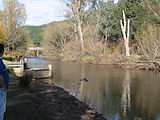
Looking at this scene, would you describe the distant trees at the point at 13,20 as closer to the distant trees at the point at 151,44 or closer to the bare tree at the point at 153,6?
the bare tree at the point at 153,6

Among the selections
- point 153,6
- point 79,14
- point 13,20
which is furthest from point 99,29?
point 13,20

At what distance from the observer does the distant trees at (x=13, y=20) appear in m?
52.2

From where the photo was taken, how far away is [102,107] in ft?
47.6

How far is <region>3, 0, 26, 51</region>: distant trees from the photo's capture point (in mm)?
52219

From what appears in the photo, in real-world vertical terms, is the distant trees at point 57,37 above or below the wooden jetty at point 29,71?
above

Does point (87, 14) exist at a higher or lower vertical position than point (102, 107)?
higher

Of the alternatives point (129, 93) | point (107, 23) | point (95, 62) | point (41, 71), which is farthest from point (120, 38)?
point (129, 93)

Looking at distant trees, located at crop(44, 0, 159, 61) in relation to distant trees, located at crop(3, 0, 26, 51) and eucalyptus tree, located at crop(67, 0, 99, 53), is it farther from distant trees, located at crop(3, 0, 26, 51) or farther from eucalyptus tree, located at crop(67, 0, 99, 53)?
distant trees, located at crop(3, 0, 26, 51)

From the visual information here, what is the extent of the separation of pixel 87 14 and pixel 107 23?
7003 mm

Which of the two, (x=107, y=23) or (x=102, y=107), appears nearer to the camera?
(x=102, y=107)

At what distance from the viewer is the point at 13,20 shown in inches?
2089

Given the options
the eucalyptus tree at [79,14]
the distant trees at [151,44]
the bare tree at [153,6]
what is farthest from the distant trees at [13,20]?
the distant trees at [151,44]

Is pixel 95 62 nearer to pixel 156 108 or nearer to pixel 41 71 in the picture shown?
pixel 41 71

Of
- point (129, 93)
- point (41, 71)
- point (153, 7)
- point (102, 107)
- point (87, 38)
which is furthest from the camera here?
point (87, 38)
